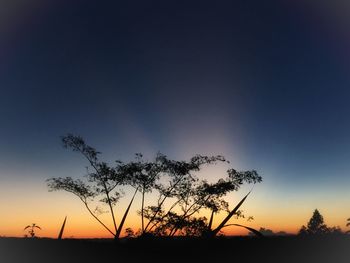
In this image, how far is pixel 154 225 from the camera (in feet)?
126

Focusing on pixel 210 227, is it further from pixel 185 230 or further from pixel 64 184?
pixel 64 184

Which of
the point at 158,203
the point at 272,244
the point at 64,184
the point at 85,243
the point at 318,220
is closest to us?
the point at 272,244

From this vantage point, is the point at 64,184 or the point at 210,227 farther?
the point at 64,184

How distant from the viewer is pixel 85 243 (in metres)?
35.8

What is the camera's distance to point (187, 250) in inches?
1276

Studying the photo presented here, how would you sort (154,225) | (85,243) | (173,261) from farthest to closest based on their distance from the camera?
(154,225)
(85,243)
(173,261)

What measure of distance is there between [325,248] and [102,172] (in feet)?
78.6

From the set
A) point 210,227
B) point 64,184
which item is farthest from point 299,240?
point 64,184

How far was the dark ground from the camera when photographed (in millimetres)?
30391

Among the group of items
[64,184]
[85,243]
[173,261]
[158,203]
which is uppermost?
[64,184]

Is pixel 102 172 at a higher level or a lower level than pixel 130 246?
higher

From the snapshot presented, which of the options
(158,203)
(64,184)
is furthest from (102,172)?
(158,203)

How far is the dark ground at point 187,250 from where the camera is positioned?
30391 millimetres

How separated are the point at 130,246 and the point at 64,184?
45.9ft
